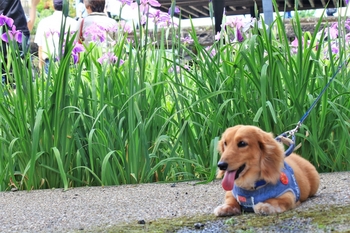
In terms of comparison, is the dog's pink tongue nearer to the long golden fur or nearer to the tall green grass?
the long golden fur

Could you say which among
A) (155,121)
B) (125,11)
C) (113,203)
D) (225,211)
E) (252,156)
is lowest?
(113,203)

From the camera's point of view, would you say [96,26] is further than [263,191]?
Yes

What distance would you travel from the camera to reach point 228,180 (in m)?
2.54

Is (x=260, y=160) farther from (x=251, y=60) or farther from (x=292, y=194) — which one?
(x=251, y=60)

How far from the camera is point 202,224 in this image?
256 centimetres

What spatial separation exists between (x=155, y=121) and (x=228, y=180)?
1.62 metres

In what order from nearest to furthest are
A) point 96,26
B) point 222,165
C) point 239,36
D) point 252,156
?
1. point 222,165
2. point 252,156
3. point 239,36
4. point 96,26

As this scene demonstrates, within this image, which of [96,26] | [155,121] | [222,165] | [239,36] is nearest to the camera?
[222,165]

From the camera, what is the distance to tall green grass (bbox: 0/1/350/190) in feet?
12.7

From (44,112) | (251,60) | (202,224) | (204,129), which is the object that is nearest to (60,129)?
(44,112)

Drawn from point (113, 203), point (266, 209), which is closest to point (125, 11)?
point (113, 203)

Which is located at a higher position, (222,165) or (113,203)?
(222,165)

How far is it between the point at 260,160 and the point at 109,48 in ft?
8.34

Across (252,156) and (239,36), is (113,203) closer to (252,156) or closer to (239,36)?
(252,156)
